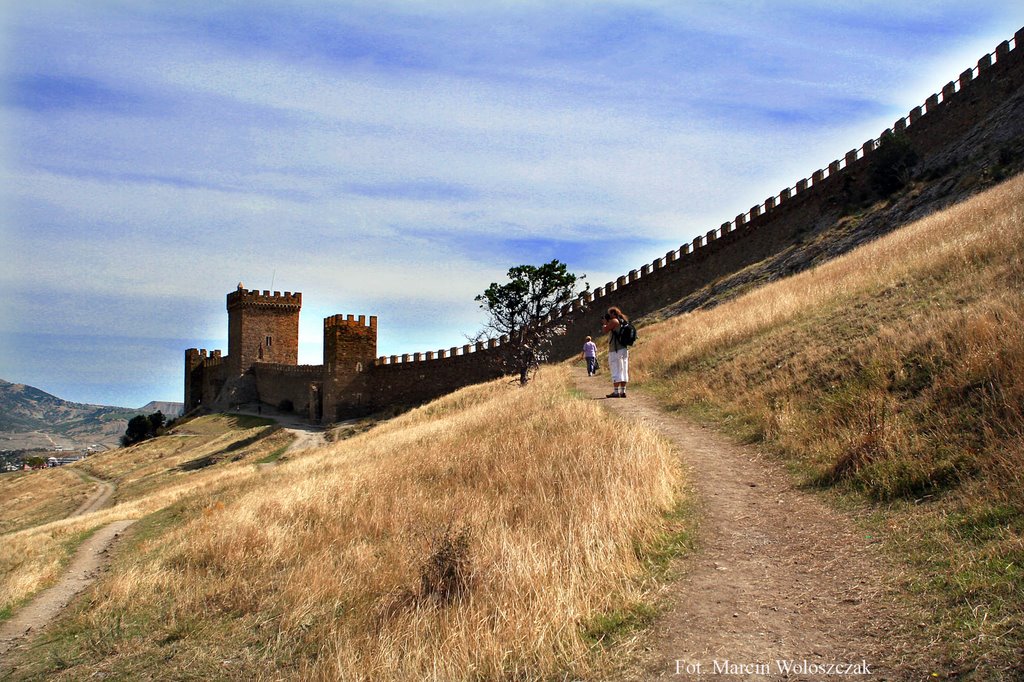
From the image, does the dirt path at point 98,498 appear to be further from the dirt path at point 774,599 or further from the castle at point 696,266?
the dirt path at point 774,599

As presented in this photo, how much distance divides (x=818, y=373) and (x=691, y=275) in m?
22.4

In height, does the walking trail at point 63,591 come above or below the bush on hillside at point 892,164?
below

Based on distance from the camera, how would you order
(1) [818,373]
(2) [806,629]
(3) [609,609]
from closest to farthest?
(2) [806,629] → (3) [609,609] → (1) [818,373]

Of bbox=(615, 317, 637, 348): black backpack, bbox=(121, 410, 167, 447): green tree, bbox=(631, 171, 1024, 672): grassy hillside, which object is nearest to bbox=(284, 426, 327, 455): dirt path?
bbox=(615, 317, 637, 348): black backpack

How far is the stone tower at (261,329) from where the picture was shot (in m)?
53.2

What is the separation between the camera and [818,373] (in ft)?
29.1

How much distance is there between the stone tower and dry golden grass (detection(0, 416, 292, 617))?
719cm

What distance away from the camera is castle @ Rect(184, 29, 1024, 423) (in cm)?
2384

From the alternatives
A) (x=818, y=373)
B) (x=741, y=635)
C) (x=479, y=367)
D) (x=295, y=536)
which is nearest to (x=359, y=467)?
(x=295, y=536)

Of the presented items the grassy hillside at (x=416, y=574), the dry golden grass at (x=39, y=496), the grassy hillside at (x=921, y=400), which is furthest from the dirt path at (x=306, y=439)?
the grassy hillside at (x=921, y=400)

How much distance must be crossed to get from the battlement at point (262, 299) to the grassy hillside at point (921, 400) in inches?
1813

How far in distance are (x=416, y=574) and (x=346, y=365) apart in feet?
112

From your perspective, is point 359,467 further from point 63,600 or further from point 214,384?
point 214,384

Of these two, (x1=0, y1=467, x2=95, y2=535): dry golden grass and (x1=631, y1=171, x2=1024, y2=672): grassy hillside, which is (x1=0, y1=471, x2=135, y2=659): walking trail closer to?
(x1=631, y1=171, x2=1024, y2=672): grassy hillside
